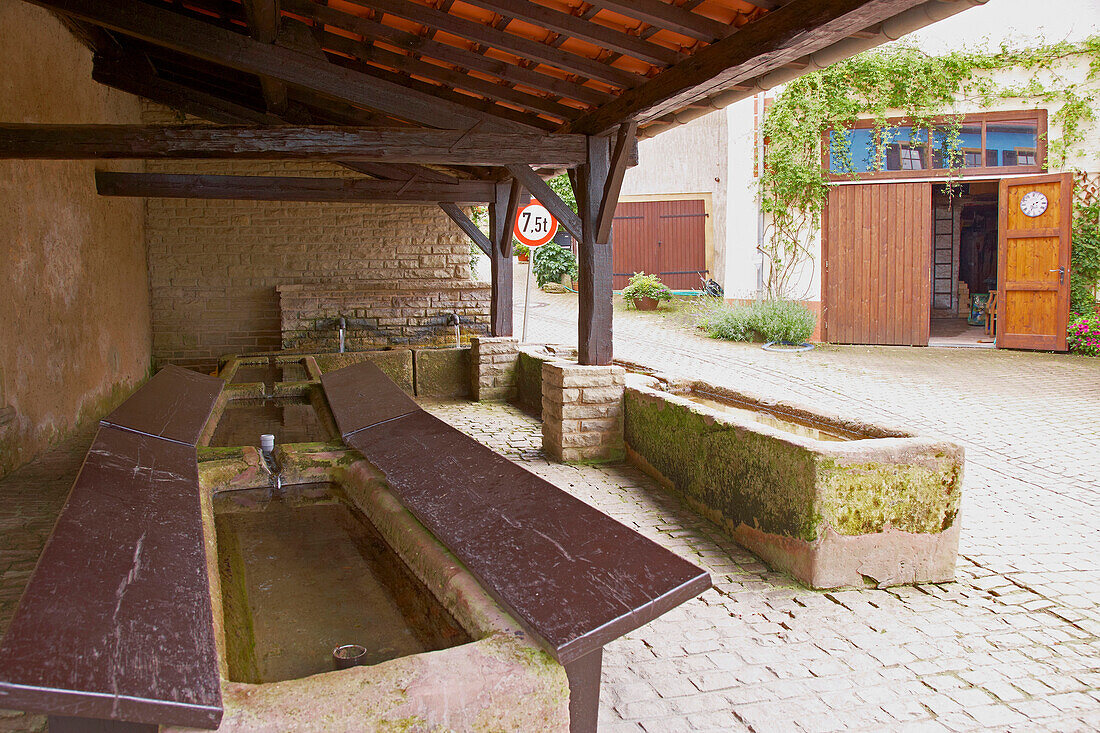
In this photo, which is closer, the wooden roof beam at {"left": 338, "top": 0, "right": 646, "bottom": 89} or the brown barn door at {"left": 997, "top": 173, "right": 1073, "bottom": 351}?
the wooden roof beam at {"left": 338, "top": 0, "right": 646, "bottom": 89}

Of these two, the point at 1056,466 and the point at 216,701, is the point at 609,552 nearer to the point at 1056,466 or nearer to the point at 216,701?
the point at 216,701

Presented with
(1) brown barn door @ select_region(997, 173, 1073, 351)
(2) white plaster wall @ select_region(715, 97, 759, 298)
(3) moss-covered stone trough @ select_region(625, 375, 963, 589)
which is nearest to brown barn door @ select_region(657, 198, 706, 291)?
(2) white plaster wall @ select_region(715, 97, 759, 298)

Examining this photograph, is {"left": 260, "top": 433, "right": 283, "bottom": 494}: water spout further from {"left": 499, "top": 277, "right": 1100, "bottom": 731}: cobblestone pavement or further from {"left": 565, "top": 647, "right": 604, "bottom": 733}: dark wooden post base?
{"left": 565, "top": 647, "right": 604, "bottom": 733}: dark wooden post base

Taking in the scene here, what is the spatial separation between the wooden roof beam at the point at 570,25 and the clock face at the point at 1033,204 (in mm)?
7843

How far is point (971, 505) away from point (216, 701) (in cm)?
414

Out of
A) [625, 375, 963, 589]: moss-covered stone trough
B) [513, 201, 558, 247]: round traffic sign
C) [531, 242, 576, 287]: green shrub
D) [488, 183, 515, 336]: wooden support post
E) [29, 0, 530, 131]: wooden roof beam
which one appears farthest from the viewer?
[531, 242, 576, 287]: green shrub

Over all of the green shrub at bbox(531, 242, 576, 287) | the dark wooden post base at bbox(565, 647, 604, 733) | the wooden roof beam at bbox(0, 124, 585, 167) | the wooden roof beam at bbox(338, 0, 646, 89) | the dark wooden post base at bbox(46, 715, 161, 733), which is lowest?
the dark wooden post base at bbox(565, 647, 604, 733)

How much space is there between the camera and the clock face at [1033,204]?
966 centimetres

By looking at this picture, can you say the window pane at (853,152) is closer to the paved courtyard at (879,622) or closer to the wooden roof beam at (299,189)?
the wooden roof beam at (299,189)

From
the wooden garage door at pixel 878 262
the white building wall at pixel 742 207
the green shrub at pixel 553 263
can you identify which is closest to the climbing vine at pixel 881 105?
the white building wall at pixel 742 207

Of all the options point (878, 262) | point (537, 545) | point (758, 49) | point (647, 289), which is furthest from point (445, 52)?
point (647, 289)

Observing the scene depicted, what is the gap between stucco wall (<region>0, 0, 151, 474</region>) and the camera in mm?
4902

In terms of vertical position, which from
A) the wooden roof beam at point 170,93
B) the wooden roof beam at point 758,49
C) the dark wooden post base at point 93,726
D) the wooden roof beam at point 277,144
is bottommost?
the dark wooden post base at point 93,726

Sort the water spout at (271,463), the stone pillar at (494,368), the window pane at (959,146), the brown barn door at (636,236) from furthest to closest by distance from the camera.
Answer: the brown barn door at (636,236) < the window pane at (959,146) < the stone pillar at (494,368) < the water spout at (271,463)
